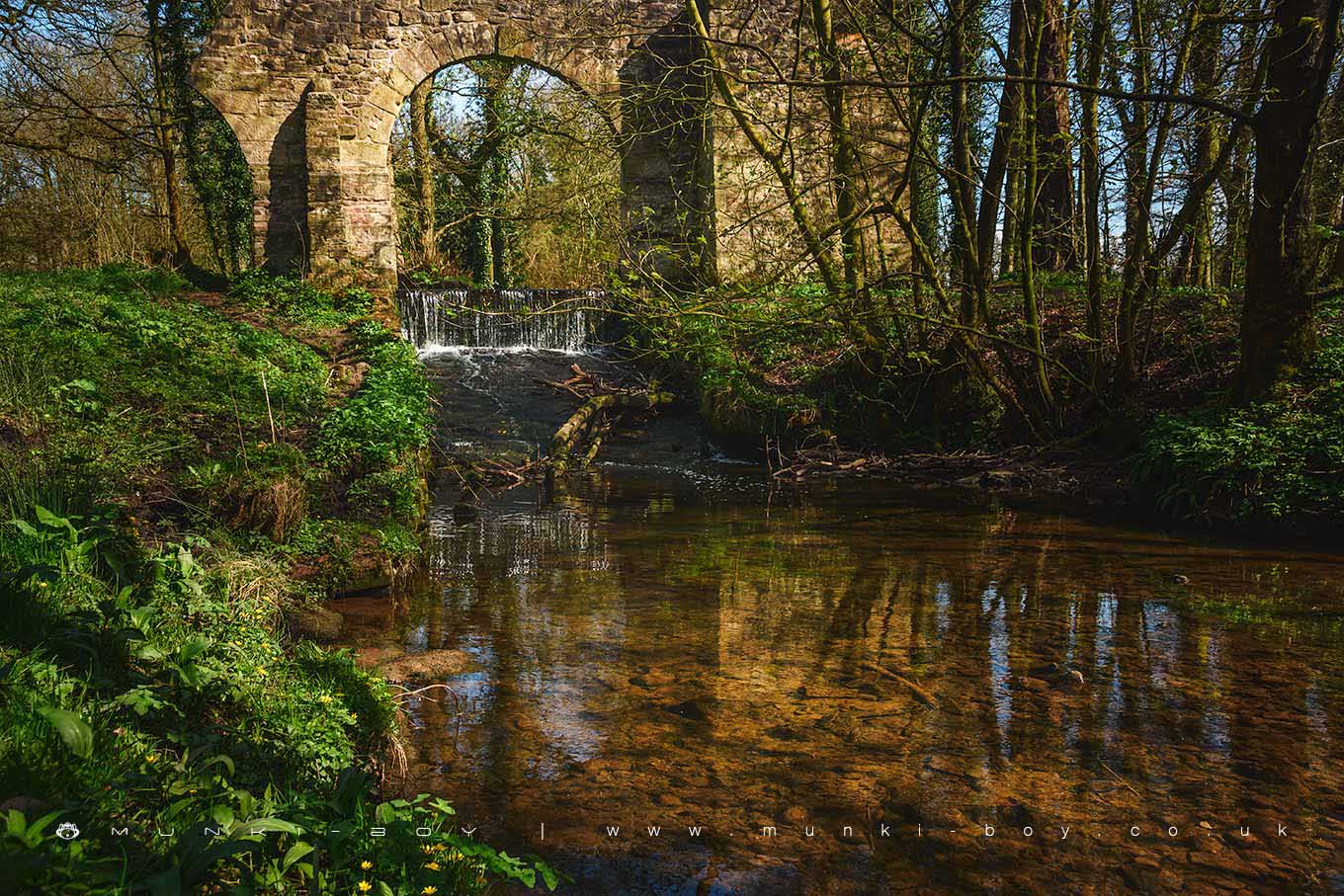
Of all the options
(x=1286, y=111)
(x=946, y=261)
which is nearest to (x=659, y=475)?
(x=946, y=261)

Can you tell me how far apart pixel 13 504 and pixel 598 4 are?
12261mm

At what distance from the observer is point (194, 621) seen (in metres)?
3.39

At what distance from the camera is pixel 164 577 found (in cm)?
350

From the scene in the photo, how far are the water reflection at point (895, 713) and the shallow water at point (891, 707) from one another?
0.01m

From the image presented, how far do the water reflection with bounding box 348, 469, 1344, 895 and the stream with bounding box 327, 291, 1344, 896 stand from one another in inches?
0.5

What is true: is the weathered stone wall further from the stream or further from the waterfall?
the stream

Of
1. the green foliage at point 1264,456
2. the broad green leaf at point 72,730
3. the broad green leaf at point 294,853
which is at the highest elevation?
the green foliage at point 1264,456

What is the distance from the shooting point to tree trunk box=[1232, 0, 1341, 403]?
6117 mm

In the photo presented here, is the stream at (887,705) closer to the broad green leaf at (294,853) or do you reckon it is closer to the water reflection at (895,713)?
the water reflection at (895,713)

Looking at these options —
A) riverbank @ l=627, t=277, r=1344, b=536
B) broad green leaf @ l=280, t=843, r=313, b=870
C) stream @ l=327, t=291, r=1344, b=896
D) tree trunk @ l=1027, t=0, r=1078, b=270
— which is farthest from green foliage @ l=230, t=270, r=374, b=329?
broad green leaf @ l=280, t=843, r=313, b=870

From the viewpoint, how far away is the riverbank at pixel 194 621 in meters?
2.06

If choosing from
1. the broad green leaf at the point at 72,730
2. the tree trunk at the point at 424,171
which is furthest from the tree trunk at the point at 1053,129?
the tree trunk at the point at 424,171

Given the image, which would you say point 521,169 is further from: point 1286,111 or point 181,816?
point 181,816

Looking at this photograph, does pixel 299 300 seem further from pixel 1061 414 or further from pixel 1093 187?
pixel 1093 187
